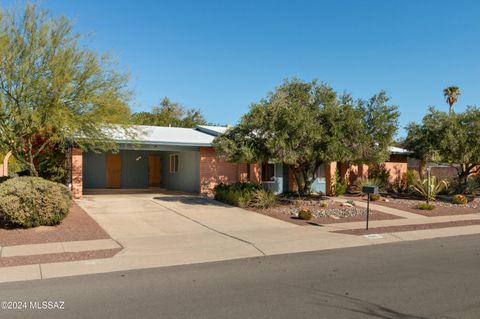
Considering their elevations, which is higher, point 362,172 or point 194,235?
point 362,172

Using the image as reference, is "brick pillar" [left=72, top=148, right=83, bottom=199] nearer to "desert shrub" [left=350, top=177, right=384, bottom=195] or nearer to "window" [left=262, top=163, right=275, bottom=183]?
"window" [left=262, top=163, right=275, bottom=183]

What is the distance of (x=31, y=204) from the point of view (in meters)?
11.2

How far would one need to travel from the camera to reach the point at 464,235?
40.7 feet

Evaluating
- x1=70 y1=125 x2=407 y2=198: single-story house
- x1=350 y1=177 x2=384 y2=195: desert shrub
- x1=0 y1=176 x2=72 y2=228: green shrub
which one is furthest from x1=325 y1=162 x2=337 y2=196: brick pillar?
x1=0 y1=176 x2=72 y2=228: green shrub

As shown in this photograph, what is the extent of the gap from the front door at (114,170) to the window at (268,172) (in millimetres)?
8760

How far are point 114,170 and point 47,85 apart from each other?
1182cm

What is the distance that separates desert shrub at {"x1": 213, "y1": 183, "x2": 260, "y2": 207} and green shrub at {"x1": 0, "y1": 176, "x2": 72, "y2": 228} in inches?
292

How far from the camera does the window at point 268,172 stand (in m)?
22.9

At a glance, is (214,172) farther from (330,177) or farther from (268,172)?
(330,177)

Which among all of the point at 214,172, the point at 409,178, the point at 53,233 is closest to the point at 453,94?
the point at 409,178

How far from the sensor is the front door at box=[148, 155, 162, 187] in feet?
89.3

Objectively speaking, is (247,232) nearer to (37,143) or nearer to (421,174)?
(37,143)

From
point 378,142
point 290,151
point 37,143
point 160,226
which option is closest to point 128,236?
point 160,226

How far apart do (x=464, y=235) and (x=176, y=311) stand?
10.0m
